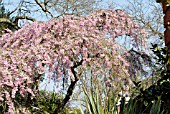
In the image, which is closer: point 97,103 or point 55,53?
point 97,103

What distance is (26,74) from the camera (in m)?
3.87

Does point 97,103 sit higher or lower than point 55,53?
lower

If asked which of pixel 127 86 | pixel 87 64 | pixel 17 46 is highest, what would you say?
pixel 17 46

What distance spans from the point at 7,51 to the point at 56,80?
625mm

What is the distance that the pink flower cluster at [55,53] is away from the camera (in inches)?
150

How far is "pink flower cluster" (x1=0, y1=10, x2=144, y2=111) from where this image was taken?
381cm

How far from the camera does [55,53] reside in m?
3.95

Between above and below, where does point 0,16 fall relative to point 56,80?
above

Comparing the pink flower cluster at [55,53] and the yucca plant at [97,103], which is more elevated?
the pink flower cluster at [55,53]

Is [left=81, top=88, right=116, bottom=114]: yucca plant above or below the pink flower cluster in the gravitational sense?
below

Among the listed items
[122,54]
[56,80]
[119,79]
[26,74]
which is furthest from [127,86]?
[26,74]

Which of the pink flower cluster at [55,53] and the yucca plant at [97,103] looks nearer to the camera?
the yucca plant at [97,103]

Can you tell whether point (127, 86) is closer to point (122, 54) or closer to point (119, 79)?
point (119, 79)

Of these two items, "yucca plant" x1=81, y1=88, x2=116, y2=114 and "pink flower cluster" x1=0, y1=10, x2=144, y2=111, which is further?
"pink flower cluster" x1=0, y1=10, x2=144, y2=111
